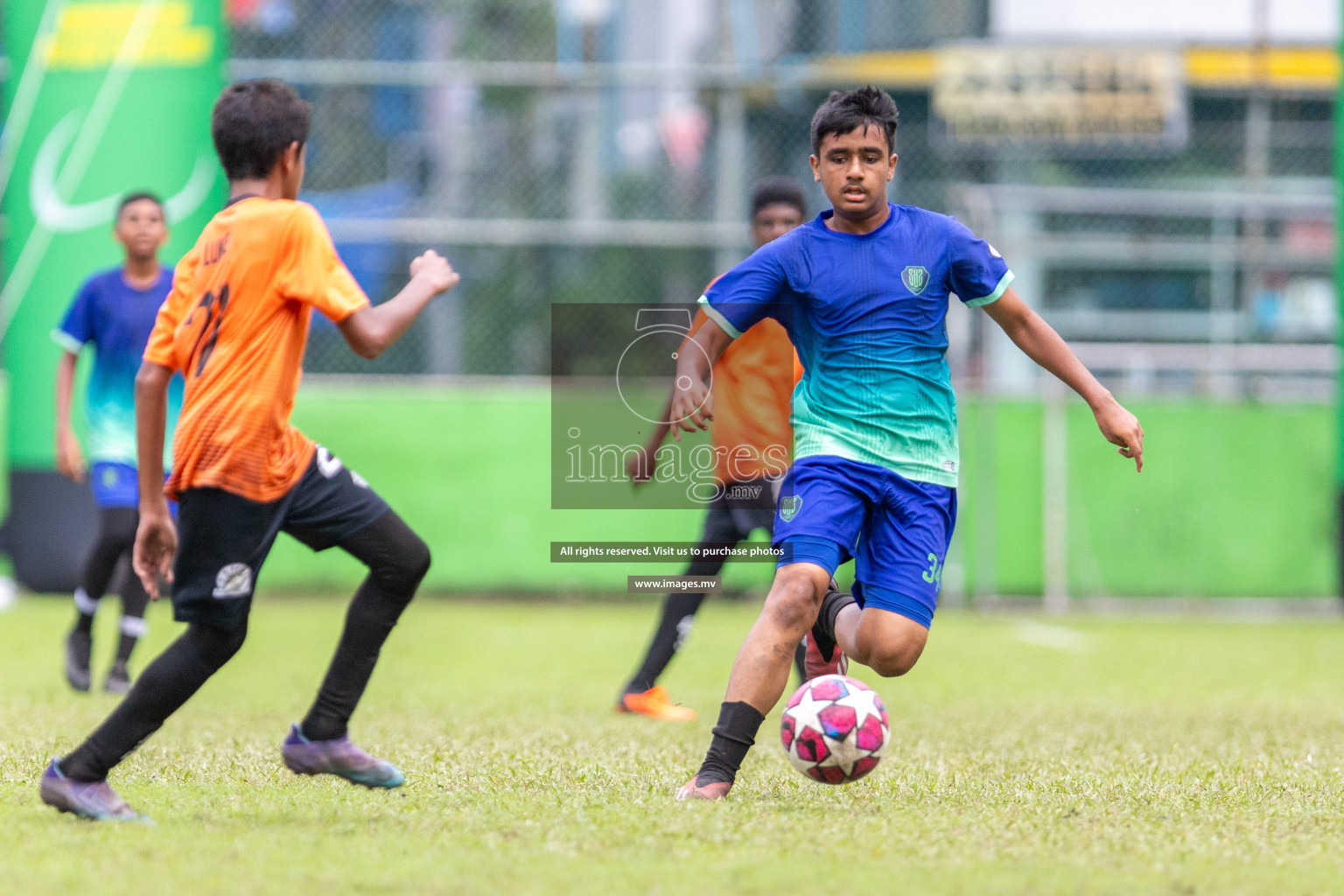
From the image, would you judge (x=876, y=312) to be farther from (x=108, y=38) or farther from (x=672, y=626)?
(x=108, y=38)

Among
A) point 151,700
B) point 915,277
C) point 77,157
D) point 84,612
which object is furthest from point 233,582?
point 77,157

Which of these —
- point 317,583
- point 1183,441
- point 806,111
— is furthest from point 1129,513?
point 317,583

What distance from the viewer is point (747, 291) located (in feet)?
14.8

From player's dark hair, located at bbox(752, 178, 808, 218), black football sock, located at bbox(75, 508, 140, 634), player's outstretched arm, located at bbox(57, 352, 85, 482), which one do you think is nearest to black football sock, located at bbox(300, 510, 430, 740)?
player's dark hair, located at bbox(752, 178, 808, 218)

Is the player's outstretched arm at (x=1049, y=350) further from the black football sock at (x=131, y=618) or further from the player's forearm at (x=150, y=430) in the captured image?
the black football sock at (x=131, y=618)

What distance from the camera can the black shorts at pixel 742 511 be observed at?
6.52m

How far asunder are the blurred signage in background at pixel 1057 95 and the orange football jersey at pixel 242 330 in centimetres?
Answer: 1283

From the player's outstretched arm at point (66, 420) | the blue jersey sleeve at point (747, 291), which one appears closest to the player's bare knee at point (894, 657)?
the blue jersey sleeve at point (747, 291)

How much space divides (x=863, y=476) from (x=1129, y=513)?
9.25 meters

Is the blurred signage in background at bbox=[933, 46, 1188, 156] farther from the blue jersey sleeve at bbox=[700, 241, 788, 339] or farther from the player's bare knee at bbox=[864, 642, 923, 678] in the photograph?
the player's bare knee at bbox=[864, 642, 923, 678]

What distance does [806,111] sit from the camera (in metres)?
15.6

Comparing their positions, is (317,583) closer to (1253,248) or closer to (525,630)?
(525,630)

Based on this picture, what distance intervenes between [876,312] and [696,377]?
0.54m

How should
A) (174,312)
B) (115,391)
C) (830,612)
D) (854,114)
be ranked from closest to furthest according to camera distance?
1. (174,312)
2. (854,114)
3. (830,612)
4. (115,391)
